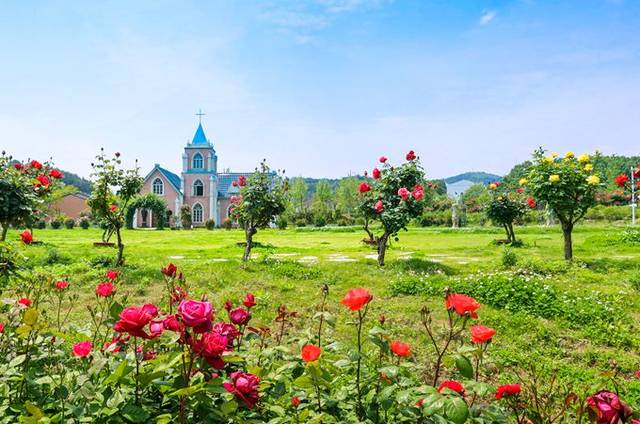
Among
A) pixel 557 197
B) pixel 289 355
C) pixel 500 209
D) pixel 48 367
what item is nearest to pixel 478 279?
pixel 557 197

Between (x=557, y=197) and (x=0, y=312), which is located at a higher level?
(x=557, y=197)

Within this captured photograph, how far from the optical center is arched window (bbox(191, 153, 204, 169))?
42219 mm

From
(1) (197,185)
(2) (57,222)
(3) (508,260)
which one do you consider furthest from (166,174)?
(3) (508,260)

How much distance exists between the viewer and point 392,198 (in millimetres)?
7441

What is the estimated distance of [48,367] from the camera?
1541 mm

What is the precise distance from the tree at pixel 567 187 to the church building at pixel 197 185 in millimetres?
35705

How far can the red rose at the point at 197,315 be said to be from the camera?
100cm

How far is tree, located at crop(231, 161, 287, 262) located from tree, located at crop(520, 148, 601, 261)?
4.52 metres

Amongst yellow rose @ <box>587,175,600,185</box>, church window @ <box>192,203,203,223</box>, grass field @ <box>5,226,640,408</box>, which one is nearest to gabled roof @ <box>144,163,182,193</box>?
church window @ <box>192,203,203,223</box>

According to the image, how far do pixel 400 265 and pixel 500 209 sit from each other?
20.6 ft

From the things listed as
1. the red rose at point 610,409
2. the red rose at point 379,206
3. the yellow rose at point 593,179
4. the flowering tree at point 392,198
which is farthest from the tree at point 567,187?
the red rose at point 610,409

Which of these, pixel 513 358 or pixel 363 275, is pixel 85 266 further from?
pixel 513 358

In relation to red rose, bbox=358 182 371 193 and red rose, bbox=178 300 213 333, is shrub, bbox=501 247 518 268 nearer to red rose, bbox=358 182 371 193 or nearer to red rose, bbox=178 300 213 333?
red rose, bbox=358 182 371 193

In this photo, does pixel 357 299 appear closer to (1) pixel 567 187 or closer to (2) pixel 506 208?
(1) pixel 567 187
